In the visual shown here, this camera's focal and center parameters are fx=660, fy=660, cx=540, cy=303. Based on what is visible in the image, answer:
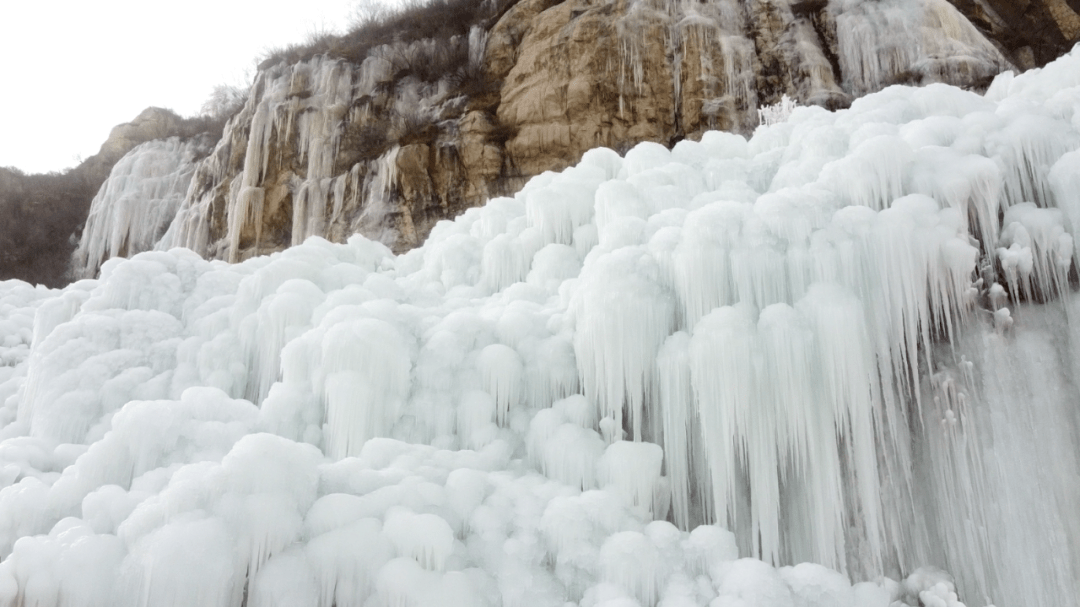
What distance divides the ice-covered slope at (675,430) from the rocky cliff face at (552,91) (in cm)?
607

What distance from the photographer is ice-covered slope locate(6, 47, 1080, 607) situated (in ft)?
9.98

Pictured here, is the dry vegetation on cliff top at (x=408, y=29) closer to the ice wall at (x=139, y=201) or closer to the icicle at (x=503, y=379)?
the ice wall at (x=139, y=201)

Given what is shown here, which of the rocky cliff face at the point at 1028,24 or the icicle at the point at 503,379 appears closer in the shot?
the icicle at the point at 503,379

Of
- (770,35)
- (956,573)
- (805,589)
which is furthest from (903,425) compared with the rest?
(770,35)

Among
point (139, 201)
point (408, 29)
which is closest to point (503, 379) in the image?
point (408, 29)

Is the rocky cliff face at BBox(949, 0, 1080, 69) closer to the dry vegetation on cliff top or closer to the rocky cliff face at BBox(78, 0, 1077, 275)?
the rocky cliff face at BBox(78, 0, 1077, 275)

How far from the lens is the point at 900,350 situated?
3.72 m

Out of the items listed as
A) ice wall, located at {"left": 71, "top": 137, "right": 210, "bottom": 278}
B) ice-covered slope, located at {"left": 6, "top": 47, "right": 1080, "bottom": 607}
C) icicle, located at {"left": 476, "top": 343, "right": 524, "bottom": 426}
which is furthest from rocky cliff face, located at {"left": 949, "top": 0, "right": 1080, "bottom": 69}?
ice wall, located at {"left": 71, "top": 137, "right": 210, "bottom": 278}

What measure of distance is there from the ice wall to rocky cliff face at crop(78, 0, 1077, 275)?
13.3ft

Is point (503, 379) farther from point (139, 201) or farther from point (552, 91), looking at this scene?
point (139, 201)

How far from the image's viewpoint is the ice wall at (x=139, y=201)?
624 inches

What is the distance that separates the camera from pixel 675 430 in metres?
3.88

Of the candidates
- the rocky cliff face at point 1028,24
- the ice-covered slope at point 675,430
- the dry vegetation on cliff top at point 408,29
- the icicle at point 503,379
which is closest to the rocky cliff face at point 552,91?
the rocky cliff face at point 1028,24

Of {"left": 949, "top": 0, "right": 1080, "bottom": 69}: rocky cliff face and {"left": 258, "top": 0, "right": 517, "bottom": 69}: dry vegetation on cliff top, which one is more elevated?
{"left": 258, "top": 0, "right": 517, "bottom": 69}: dry vegetation on cliff top
